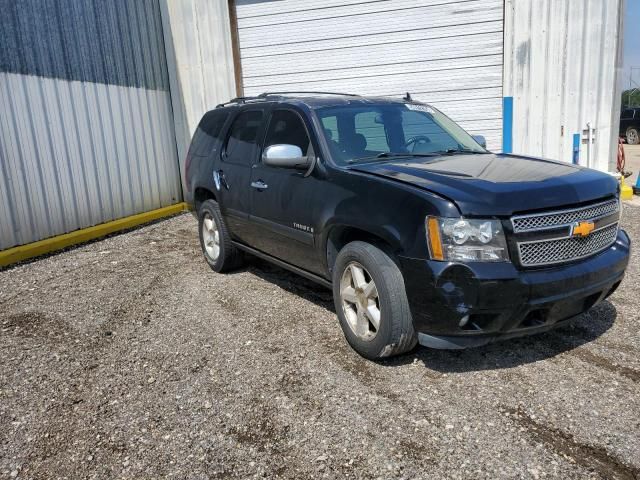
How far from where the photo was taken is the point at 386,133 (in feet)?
14.4

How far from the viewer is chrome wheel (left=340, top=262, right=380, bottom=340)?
11.5 ft

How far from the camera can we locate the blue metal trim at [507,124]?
29.1 ft

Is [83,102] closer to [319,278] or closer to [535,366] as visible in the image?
[319,278]

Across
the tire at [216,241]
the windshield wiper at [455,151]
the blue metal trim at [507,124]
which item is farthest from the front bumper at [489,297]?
the blue metal trim at [507,124]

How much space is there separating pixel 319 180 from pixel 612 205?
1964 mm

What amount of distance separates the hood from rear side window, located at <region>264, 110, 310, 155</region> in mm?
683

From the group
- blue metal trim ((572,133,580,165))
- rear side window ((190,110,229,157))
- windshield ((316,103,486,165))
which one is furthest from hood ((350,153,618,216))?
blue metal trim ((572,133,580,165))

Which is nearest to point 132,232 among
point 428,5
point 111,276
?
point 111,276

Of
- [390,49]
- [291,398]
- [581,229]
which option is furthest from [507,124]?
[291,398]

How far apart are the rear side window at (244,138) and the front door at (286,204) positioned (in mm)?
216

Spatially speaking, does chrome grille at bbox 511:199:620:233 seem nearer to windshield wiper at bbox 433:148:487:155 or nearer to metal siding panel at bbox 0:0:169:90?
windshield wiper at bbox 433:148:487:155

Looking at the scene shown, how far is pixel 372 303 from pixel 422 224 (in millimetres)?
712

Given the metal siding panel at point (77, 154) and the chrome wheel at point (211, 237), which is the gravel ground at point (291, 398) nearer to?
the chrome wheel at point (211, 237)

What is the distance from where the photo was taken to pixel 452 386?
10.8 ft
